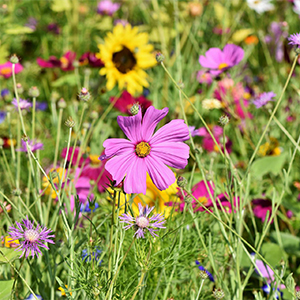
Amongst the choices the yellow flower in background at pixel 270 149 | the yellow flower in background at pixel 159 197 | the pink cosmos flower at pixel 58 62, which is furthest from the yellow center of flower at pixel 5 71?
the yellow flower in background at pixel 270 149

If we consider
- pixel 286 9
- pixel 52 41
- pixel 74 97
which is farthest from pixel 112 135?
pixel 286 9

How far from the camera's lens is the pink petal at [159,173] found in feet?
1.74

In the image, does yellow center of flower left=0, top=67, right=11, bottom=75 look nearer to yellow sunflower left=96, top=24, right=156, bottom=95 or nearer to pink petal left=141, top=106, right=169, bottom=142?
yellow sunflower left=96, top=24, right=156, bottom=95

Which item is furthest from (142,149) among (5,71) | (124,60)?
(5,71)

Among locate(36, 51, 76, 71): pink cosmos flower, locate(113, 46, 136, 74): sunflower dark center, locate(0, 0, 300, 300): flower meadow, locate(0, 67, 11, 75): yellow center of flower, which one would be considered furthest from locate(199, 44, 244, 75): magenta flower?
locate(0, 67, 11, 75): yellow center of flower

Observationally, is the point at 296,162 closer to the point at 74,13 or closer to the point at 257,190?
the point at 257,190

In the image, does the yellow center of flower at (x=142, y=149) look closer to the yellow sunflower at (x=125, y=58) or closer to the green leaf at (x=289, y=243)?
the green leaf at (x=289, y=243)

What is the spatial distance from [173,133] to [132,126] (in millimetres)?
59

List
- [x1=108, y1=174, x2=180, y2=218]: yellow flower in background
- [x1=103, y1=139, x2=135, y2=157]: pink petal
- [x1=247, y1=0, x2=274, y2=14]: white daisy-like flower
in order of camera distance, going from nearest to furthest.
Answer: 1. [x1=103, y1=139, x2=135, y2=157]: pink petal
2. [x1=108, y1=174, x2=180, y2=218]: yellow flower in background
3. [x1=247, y1=0, x2=274, y2=14]: white daisy-like flower

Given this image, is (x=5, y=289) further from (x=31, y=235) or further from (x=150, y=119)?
(x=150, y=119)

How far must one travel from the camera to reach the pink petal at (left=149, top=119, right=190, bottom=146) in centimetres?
54

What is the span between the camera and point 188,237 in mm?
810

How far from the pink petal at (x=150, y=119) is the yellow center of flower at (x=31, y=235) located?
0.65 ft

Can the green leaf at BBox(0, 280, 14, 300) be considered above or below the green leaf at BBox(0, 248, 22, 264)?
below
